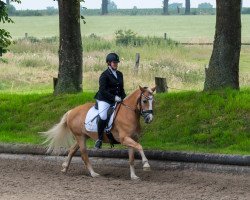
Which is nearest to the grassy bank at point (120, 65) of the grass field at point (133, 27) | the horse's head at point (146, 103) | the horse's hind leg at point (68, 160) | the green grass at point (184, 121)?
the green grass at point (184, 121)

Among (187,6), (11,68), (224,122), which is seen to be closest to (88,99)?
(224,122)

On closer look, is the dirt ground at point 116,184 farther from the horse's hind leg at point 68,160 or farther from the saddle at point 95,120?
the saddle at point 95,120

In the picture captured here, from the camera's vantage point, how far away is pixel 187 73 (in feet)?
116

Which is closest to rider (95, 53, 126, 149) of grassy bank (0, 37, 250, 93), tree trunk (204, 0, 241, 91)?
tree trunk (204, 0, 241, 91)

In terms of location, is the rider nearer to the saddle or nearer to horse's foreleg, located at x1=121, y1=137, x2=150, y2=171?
the saddle

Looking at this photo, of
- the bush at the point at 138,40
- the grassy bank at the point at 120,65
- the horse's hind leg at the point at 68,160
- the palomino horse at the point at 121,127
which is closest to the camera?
the palomino horse at the point at 121,127

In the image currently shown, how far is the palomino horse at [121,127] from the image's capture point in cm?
1353

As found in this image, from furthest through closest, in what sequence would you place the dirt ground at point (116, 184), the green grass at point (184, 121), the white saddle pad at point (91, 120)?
the green grass at point (184, 121), the white saddle pad at point (91, 120), the dirt ground at point (116, 184)

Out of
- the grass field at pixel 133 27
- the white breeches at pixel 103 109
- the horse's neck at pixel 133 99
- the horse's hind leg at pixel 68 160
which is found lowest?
the grass field at pixel 133 27

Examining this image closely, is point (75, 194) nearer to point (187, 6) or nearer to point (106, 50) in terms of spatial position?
point (106, 50)

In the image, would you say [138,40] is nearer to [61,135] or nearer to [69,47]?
[69,47]

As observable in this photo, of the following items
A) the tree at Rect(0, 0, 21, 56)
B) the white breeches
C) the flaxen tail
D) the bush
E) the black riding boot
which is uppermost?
the tree at Rect(0, 0, 21, 56)

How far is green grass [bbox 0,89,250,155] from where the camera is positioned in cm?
1595

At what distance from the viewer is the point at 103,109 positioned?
14188 mm
